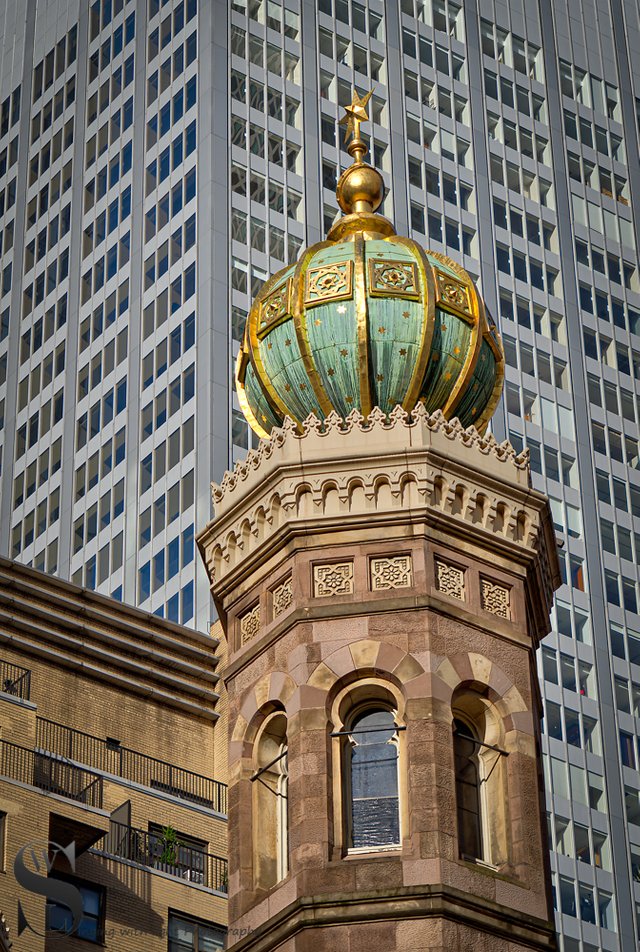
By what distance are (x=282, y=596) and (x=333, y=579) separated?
2.92 feet

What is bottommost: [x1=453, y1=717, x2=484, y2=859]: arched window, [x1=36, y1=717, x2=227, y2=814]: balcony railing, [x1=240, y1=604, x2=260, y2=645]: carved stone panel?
[x1=453, y1=717, x2=484, y2=859]: arched window

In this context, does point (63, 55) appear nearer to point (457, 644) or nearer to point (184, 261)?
point (184, 261)

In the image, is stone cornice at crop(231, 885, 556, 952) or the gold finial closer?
stone cornice at crop(231, 885, 556, 952)

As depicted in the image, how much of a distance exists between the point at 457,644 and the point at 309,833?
3.53m

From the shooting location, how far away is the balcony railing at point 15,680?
42.2m

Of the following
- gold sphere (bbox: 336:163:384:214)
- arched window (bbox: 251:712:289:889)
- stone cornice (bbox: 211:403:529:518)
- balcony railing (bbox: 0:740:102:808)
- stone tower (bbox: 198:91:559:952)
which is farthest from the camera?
gold sphere (bbox: 336:163:384:214)

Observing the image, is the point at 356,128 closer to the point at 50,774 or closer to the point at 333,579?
the point at 333,579

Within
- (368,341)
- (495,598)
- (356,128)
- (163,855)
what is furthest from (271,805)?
(356,128)

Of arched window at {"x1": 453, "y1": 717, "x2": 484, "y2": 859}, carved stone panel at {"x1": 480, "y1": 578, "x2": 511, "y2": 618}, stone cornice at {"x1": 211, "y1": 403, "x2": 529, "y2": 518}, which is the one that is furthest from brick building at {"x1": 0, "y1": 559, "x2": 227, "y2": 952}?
carved stone panel at {"x1": 480, "y1": 578, "x2": 511, "y2": 618}

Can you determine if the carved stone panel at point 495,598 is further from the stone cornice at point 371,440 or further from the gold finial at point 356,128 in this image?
the gold finial at point 356,128

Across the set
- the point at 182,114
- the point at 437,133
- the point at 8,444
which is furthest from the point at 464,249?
the point at 8,444

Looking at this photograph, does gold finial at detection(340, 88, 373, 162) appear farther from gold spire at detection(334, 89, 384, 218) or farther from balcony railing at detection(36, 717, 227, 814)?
balcony railing at detection(36, 717, 227, 814)

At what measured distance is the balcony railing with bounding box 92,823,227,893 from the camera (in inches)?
1651

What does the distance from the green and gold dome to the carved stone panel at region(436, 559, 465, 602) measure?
2.80 meters
